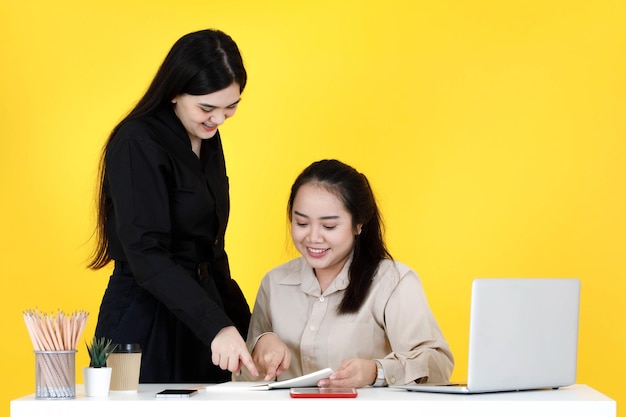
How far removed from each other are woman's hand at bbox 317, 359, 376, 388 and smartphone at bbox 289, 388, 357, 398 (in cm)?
8

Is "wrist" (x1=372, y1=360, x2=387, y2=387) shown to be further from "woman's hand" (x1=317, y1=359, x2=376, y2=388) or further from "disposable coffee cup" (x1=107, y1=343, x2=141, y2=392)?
"disposable coffee cup" (x1=107, y1=343, x2=141, y2=392)

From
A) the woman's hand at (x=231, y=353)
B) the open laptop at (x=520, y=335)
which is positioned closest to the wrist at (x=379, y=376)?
the open laptop at (x=520, y=335)

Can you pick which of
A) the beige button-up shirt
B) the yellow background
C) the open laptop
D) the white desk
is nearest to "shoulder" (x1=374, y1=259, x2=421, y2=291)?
the beige button-up shirt

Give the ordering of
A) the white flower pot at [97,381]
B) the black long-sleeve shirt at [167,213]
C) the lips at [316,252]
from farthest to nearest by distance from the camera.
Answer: the lips at [316,252]
the black long-sleeve shirt at [167,213]
the white flower pot at [97,381]

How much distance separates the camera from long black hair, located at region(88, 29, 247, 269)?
2299 millimetres

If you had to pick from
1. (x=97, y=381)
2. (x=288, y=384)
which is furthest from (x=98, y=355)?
(x=288, y=384)

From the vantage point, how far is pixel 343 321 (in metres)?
2.54

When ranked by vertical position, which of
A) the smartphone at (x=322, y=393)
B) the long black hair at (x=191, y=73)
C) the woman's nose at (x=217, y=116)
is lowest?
the smartphone at (x=322, y=393)

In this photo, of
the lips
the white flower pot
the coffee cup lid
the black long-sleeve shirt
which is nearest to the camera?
the white flower pot

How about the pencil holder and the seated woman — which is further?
the seated woman

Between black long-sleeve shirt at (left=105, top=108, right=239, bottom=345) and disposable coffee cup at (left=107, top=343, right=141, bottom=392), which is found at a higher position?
black long-sleeve shirt at (left=105, top=108, right=239, bottom=345)

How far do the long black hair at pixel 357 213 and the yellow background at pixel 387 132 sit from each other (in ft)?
4.10

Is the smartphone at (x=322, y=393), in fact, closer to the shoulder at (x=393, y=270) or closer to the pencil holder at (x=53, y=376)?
the pencil holder at (x=53, y=376)

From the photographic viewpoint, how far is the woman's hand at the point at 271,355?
90.0 inches
